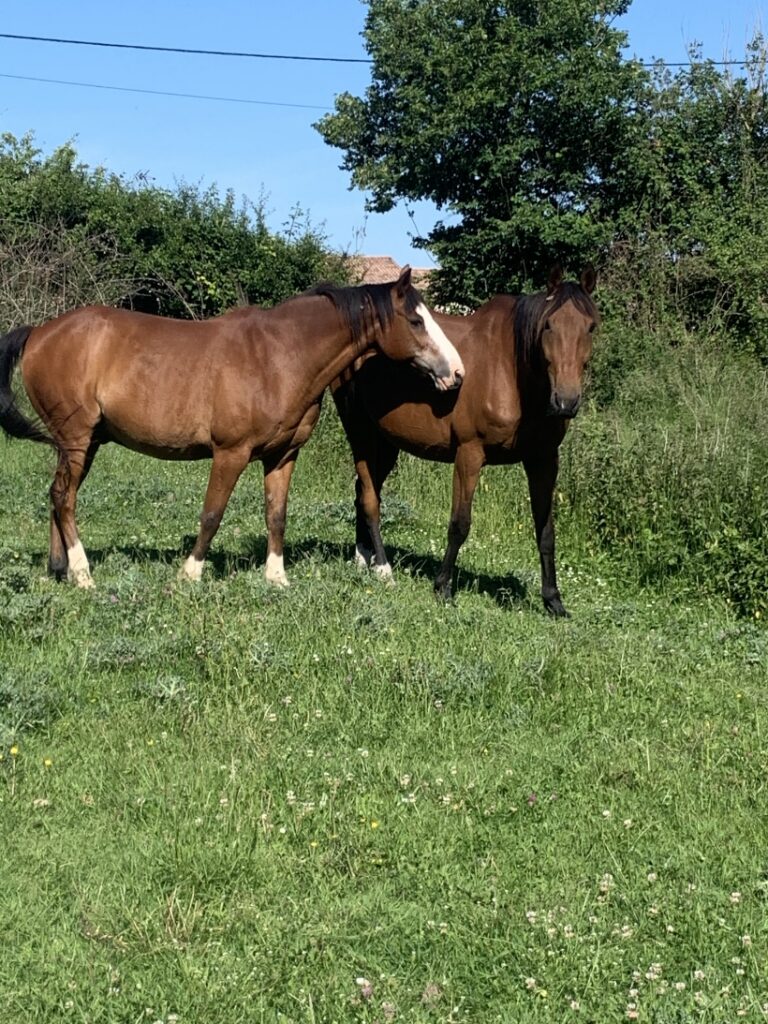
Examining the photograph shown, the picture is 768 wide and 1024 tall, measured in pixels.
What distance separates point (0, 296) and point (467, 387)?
14.5m

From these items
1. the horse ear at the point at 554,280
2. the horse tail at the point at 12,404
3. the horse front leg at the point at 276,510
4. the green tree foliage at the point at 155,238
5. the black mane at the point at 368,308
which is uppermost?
the green tree foliage at the point at 155,238

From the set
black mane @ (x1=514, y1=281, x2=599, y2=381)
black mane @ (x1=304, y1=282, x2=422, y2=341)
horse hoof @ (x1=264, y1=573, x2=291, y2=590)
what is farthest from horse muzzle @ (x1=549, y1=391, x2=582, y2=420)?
horse hoof @ (x1=264, y1=573, x2=291, y2=590)

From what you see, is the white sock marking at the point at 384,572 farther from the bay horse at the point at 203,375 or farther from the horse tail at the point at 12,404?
the horse tail at the point at 12,404

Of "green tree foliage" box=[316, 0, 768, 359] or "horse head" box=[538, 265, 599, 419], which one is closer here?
"horse head" box=[538, 265, 599, 419]

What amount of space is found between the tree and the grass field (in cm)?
1872

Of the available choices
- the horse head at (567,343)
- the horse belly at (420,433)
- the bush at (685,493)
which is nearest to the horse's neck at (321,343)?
the horse belly at (420,433)

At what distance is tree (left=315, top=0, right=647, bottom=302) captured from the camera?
24.0 m

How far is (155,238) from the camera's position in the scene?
2430cm

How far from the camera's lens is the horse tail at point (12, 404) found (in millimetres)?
7711

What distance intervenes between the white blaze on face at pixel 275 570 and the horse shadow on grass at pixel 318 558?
0.85ft

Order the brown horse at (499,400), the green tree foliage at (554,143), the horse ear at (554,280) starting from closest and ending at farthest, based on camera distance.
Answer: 1. the brown horse at (499,400)
2. the horse ear at (554,280)
3. the green tree foliage at (554,143)

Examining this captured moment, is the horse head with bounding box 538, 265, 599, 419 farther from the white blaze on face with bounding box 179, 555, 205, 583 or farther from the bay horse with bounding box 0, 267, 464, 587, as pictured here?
the white blaze on face with bounding box 179, 555, 205, 583

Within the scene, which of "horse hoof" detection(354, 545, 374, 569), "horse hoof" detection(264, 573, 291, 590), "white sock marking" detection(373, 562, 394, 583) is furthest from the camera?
"horse hoof" detection(354, 545, 374, 569)

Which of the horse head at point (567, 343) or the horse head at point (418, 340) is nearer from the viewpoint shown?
the horse head at point (567, 343)
